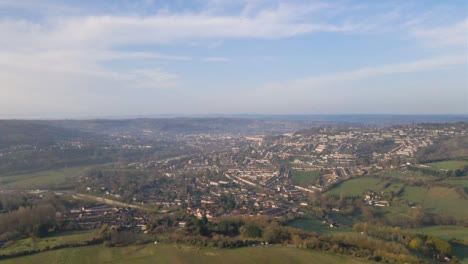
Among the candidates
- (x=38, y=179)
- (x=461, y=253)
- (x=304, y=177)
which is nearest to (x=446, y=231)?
(x=461, y=253)

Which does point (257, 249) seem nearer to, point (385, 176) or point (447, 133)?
point (385, 176)

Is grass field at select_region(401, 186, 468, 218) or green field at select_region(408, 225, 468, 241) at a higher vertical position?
grass field at select_region(401, 186, 468, 218)

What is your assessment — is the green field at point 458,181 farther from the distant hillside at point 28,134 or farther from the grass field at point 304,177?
the distant hillside at point 28,134

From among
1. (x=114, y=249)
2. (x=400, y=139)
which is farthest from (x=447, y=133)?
(x=114, y=249)

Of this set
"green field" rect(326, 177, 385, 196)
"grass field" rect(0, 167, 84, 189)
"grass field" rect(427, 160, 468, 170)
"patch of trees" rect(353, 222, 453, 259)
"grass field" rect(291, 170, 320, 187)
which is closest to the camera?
"patch of trees" rect(353, 222, 453, 259)

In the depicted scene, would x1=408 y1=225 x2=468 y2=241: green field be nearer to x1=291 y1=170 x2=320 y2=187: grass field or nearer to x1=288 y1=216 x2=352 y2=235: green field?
x1=288 y1=216 x2=352 y2=235: green field

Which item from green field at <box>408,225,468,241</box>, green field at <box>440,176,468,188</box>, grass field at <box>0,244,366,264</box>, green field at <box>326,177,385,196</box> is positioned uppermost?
green field at <box>440,176,468,188</box>

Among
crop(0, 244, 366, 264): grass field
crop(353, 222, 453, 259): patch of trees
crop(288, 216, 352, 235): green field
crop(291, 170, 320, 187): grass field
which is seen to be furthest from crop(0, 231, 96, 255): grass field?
crop(291, 170, 320, 187): grass field

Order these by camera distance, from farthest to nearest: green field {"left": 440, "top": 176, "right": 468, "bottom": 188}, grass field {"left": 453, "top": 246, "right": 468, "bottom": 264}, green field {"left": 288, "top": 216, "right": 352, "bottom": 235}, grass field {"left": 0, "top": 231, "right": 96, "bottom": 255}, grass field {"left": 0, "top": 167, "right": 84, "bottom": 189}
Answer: grass field {"left": 0, "top": 167, "right": 84, "bottom": 189} < green field {"left": 440, "top": 176, "right": 468, "bottom": 188} < green field {"left": 288, "top": 216, "right": 352, "bottom": 235} < grass field {"left": 0, "top": 231, "right": 96, "bottom": 255} < grass field {"left": 453, "top": 246, "right": 468, "bottom": 264}

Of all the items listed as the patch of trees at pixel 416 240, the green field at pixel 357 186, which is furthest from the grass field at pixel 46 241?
the green field at pixel 357 186
